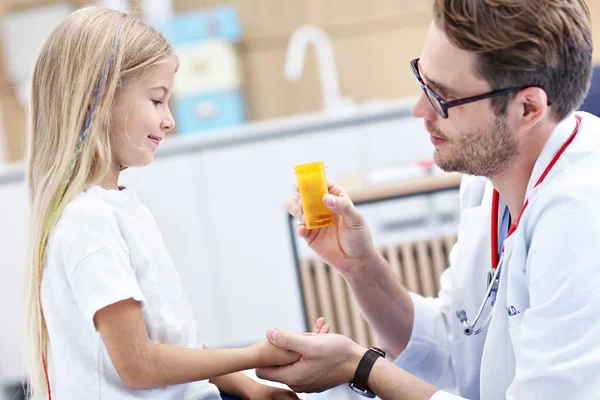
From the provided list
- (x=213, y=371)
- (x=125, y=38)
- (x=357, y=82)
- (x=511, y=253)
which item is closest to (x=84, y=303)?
(x=213, y=371)

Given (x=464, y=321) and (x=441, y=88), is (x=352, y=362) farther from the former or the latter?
(x=441, y=88)

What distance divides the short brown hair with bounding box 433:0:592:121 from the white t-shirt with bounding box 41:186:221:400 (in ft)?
1.95

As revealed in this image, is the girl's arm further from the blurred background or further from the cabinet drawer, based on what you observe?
the cabinet drawer

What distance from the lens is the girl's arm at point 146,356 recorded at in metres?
1.09

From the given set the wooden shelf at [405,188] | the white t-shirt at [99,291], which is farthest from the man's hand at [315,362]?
the wooden shelf at [405,188]

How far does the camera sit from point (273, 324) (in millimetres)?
3559

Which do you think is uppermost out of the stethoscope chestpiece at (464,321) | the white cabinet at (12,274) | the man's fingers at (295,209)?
the man's fingers at (295,209)

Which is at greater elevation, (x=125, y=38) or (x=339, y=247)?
(x=125, y=38)

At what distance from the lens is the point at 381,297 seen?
4.83 feet

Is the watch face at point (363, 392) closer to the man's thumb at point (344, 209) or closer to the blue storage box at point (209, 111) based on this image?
the man's thumb at point (344, 209)

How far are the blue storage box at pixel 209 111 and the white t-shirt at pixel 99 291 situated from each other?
8.79 ft

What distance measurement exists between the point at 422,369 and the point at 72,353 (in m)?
0.68

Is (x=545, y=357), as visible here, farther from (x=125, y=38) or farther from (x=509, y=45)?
(x=125, y=38)

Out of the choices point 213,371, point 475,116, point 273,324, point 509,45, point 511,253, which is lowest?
point 273,324
